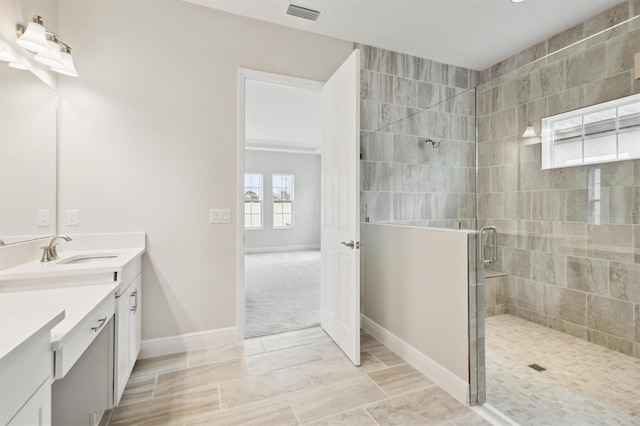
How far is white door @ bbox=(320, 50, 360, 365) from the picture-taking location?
90.4 inches

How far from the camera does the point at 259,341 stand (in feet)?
8.93

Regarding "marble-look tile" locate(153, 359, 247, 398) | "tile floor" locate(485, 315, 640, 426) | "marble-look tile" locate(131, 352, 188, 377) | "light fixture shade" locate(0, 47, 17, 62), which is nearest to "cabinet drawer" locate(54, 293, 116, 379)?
"marble-look tile" locate(153, 359, 247, 398)

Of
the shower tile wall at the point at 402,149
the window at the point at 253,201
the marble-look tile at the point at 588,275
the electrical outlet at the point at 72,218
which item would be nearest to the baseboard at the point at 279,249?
the window at the point at 253,201

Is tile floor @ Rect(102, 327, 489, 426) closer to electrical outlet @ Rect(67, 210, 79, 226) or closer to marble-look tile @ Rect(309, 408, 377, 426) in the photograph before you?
marble-look tile @ Rect(309, 408, 377, 426)

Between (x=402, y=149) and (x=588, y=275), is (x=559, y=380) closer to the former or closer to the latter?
(x=588, y=275)

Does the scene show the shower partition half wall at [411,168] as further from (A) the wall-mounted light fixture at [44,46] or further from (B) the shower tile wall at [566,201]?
(A) the wall-mounted light fixture at [44,46]

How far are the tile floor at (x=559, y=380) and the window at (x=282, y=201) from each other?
21.5 ft

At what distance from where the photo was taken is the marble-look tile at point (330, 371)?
2113mm

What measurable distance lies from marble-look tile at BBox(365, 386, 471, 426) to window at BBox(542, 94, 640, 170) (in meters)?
1.99

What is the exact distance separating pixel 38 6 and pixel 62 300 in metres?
2.08

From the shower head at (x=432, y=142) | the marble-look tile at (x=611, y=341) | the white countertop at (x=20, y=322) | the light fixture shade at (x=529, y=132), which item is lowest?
the marble-look tile at (x=611, y=341)

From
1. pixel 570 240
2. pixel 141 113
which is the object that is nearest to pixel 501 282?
pixel 570 240

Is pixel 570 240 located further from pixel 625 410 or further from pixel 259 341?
pixel 259 341

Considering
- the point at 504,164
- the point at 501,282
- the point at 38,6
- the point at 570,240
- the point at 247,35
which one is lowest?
the point at 501,282
